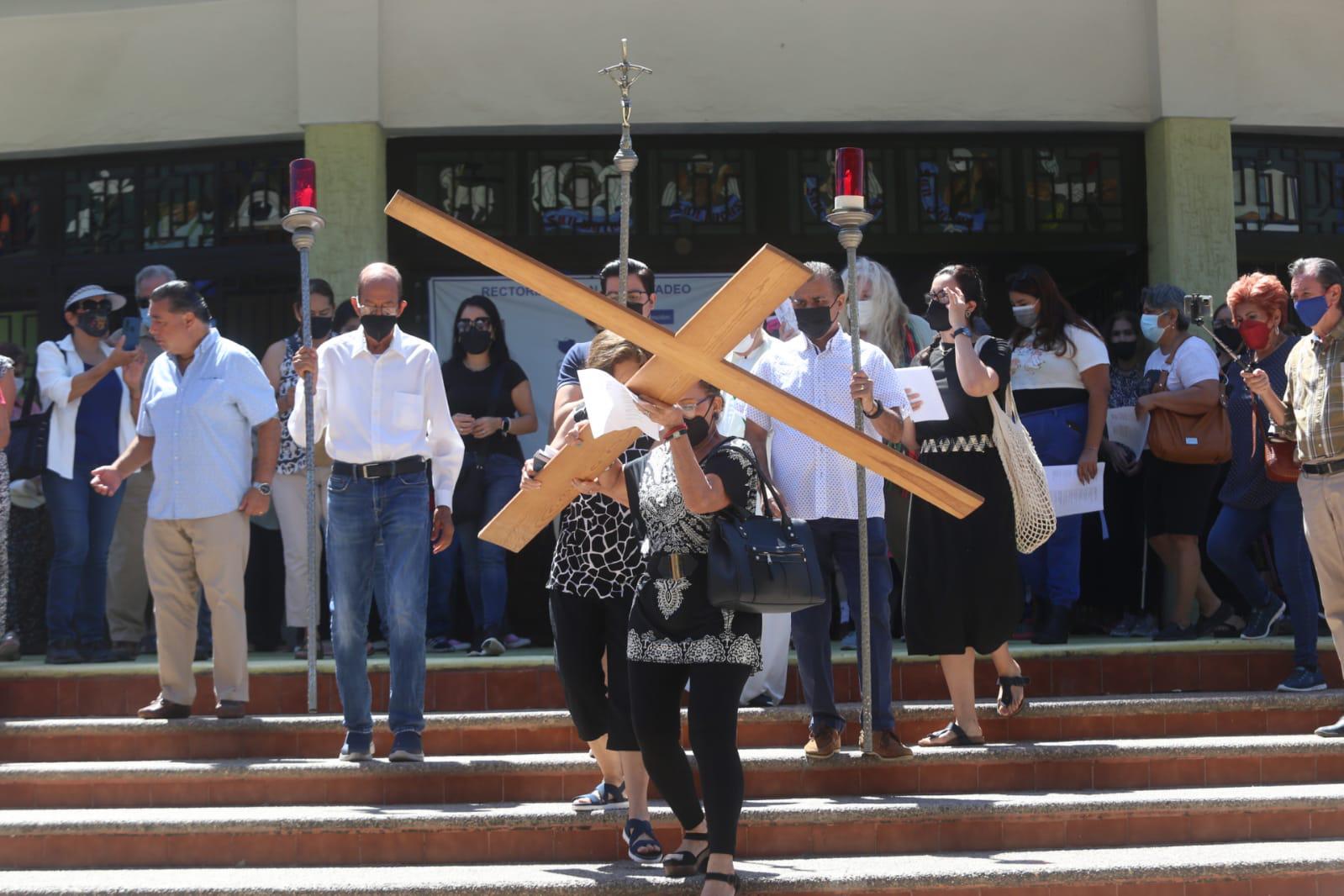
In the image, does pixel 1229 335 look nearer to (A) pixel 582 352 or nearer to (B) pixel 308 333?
(A) pixel 582 352

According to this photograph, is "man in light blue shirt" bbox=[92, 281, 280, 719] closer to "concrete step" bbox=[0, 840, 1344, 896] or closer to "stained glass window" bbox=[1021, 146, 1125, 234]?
"concrete step" bbox=[0, 840, 1344, 896]

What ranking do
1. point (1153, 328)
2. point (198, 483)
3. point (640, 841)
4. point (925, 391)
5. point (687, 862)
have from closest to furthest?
1. point (687, 862)
2. point (640, 841)
3. point (925, 391)
4. point (198, 483)
5. point (1153, 328)

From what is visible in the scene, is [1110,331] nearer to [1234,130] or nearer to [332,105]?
[1234,130]

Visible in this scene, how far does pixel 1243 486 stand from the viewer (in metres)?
7.60

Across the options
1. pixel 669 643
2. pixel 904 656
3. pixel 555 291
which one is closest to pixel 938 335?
pixel 904 656

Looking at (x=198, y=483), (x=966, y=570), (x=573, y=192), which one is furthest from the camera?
(x=573, y=192)

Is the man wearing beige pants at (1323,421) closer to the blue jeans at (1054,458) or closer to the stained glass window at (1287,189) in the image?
the blue jeans at (1054,458)

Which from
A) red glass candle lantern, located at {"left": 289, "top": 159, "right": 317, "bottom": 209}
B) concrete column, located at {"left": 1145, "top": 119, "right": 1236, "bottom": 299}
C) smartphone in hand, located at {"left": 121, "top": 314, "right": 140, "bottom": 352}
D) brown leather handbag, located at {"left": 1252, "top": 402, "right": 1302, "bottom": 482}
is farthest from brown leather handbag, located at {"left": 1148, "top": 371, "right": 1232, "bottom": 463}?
smartphone in hand, located at {"left": 121, "top": 314, "right": 140, "bottom": 352}

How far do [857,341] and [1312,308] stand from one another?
2092mm

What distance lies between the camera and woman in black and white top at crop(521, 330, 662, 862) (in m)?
5.63

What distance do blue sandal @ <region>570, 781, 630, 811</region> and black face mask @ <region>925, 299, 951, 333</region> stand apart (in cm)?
229

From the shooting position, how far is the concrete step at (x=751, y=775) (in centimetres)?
630

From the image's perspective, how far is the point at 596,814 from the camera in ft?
19.3

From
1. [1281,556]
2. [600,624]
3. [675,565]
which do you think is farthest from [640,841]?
[1281,556]
